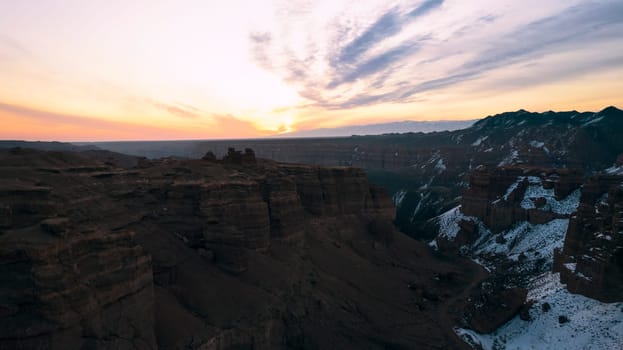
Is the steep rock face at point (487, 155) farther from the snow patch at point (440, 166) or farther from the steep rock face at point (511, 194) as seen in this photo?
the steep rock face at point (511, 194)

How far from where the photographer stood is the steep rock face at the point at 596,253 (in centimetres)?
3534

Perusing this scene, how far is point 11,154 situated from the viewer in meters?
31.0

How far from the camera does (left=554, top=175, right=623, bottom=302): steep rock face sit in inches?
1391

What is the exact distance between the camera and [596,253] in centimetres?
3684

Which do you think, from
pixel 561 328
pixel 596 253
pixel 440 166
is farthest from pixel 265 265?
pixel 440 166

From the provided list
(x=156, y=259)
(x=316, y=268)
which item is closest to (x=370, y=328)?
(x=316, y=268)

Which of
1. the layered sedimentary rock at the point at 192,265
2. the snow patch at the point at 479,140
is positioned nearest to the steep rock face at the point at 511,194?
the layered sedimentary rock at the point at 192,265

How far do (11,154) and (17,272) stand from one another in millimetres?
16840

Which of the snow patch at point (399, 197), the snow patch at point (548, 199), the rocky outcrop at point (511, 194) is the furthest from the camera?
the snow patch at point (399, 197)

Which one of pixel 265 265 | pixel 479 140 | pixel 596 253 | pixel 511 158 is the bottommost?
pixel 511 158

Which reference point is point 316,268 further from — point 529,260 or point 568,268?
point 529,260

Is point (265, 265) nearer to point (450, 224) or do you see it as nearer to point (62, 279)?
point (62, 279)

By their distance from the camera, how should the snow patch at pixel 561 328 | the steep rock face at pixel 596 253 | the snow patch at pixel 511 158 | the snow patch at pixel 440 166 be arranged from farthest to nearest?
the snow patch at pixel 440 166 → the snow patch at pixel 511 158 → the steep rock face at pixel 596 253 → the snow patch at pixel 561 328

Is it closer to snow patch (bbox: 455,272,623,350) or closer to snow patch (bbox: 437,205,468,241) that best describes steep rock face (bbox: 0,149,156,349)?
snow patch (bbox: 455,272,623,350)
